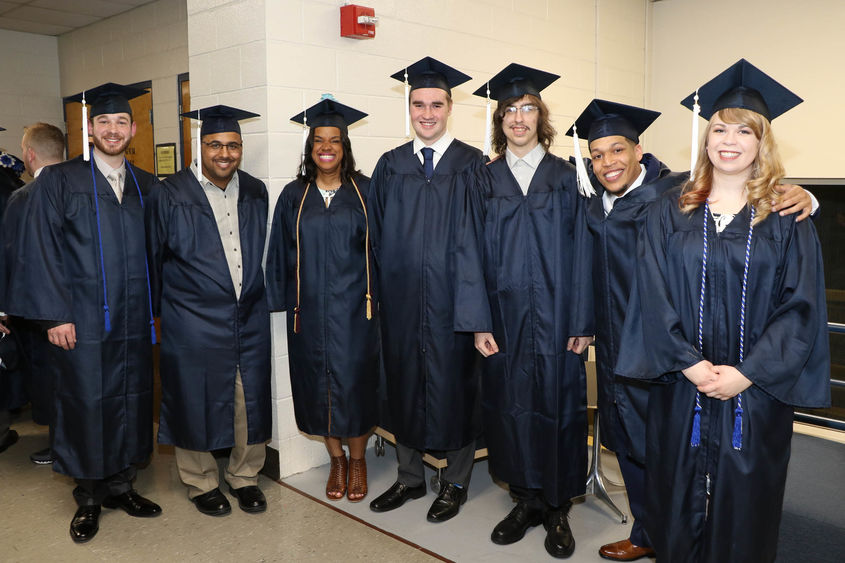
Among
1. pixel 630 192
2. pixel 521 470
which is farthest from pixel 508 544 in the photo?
pixel 630 192

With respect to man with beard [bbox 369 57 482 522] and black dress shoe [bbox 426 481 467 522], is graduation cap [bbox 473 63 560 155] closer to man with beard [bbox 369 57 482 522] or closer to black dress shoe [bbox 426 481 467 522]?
man with beard [bbox 369 57 482 522]

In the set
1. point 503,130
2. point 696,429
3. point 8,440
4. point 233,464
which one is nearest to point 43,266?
point 233,464

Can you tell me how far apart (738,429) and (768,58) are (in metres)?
3.95

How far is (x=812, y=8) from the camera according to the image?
4734 mm

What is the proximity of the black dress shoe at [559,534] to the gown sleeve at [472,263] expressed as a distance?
2.71 ft

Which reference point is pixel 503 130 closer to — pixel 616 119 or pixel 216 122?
pixel 616 119

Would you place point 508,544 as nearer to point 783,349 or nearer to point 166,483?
point 783,349

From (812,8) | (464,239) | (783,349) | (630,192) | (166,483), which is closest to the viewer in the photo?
(783,349)

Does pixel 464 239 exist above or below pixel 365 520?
above

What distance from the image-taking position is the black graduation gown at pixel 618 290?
2.46 metres

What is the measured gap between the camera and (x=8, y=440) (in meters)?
4.01

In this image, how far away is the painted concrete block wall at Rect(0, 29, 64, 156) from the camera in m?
6.63

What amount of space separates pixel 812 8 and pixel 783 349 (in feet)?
12.7

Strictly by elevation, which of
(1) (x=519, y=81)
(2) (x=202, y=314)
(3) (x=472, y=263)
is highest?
(1) (x=519, y=81)
